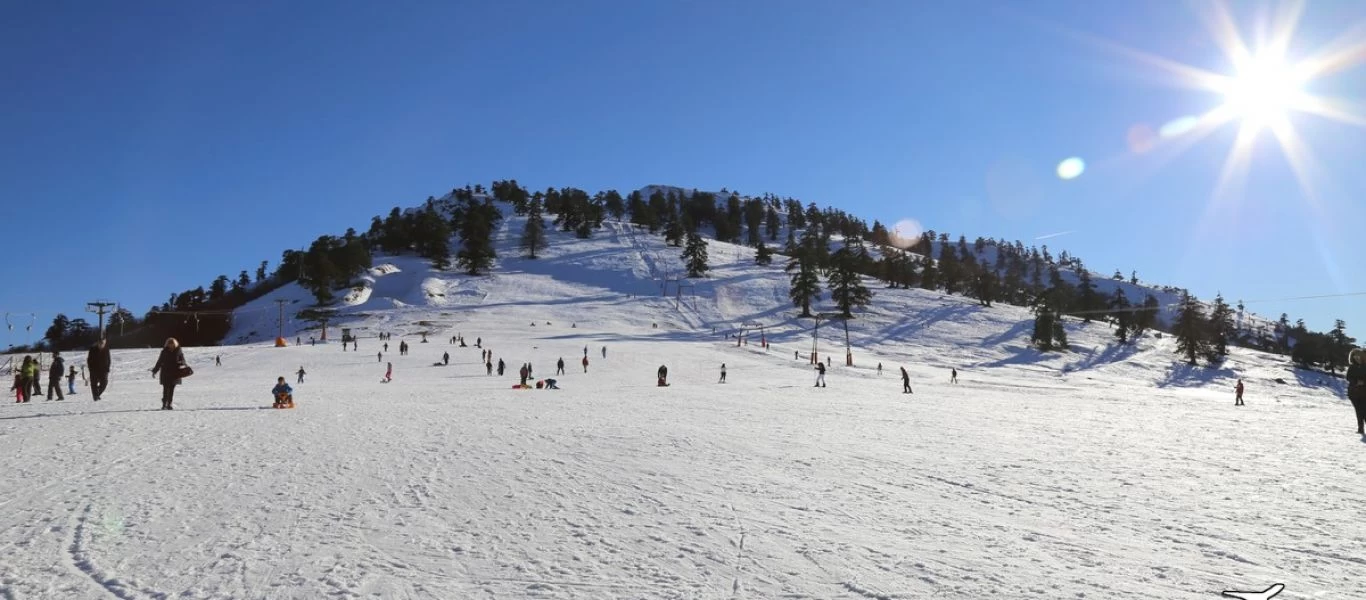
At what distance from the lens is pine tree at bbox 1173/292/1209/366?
242 ft

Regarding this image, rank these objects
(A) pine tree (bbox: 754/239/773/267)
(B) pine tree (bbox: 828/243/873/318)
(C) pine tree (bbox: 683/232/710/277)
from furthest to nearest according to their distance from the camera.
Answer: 1. (A) pine tree (bbox: 754/239/773/267)
2. (C) pine tree (bbox: 683/232/710/277)
3. (B) pine tree (bbox: 828/243/873/318)

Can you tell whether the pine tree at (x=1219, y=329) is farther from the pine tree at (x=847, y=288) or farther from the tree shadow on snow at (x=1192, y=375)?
the pine tree at (x=847, y=288)

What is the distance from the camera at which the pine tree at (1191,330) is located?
242 ft

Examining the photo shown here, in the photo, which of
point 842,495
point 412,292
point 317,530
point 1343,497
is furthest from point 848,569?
point 412,292

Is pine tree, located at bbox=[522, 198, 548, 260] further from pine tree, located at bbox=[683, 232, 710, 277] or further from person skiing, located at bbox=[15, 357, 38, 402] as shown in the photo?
person skiing, located at bbox=[15, 357, 38, 402]

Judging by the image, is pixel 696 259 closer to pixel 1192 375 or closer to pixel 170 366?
pixel 1192 375

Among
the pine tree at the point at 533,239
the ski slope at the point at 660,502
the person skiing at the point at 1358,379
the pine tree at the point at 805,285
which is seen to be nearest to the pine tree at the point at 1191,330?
the pine tree at the point at 805,285

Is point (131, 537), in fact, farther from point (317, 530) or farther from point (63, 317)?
point (63, 317)

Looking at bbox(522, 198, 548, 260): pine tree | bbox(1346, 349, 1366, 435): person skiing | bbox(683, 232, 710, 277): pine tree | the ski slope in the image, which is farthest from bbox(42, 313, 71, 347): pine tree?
bbox(1346, 349, 1366, 435): person skiing

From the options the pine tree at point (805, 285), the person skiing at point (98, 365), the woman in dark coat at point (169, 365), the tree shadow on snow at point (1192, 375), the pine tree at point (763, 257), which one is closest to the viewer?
the woman in dark coat at point (169, 365)

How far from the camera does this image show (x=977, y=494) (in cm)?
761

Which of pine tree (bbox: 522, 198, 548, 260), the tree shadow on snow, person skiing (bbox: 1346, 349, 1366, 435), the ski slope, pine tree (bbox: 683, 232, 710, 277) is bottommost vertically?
the tree shadow on snow

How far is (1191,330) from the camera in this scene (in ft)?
242

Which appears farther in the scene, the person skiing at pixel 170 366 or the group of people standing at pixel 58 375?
the group of people standing at pixel 58 375
